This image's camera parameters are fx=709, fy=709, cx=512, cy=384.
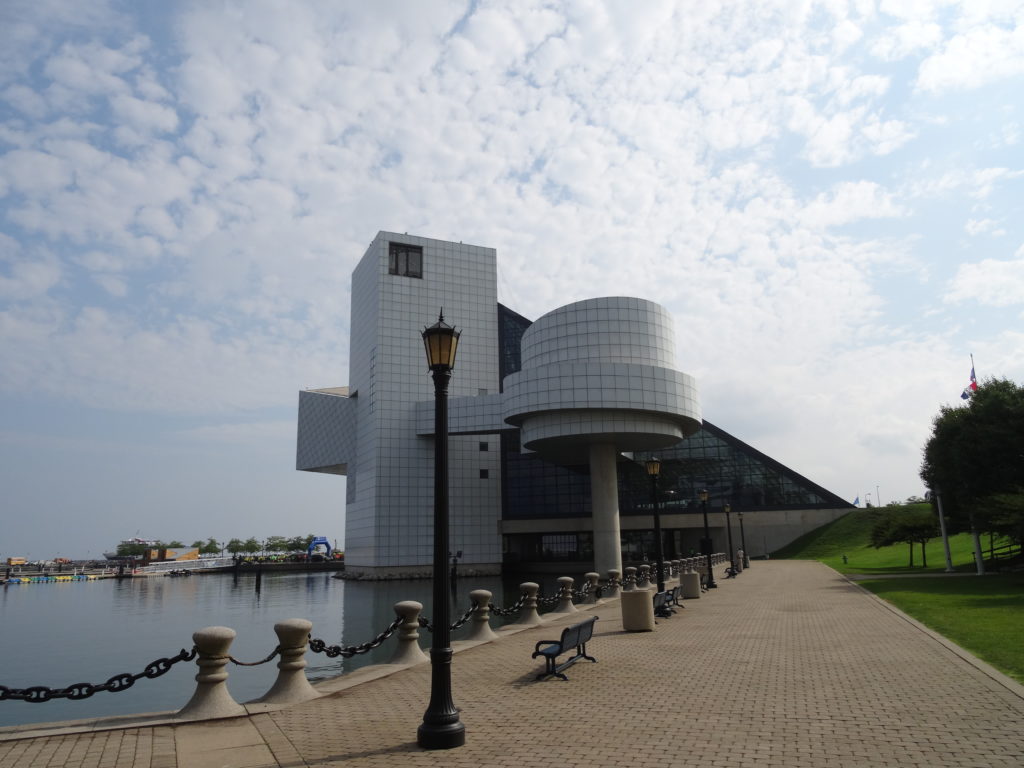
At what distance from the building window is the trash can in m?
69.2

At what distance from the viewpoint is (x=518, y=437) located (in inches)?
3634

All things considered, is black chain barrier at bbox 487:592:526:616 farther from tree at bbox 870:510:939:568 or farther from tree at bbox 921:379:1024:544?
tree at bbox 870:510:939:568

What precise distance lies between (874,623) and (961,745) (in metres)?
13.3

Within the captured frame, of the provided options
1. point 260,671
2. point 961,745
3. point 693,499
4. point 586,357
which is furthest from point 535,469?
point 961,745

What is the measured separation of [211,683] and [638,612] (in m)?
12.8

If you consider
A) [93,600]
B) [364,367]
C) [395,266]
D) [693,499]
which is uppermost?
[395,266]

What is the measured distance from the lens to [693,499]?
90438 millimetres

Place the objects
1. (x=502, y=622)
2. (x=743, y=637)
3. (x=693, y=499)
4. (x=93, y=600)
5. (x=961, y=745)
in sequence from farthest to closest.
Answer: (x=693, y=499)
(x=93, y=600)
(x=502, y=622)
(x=743, y=637)
(x=961, y=745)

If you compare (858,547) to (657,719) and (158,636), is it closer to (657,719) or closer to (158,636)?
(158,636)

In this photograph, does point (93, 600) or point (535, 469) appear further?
point (535, 469)

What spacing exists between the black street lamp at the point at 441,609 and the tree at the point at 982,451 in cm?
3535

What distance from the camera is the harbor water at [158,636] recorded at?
2059 cm

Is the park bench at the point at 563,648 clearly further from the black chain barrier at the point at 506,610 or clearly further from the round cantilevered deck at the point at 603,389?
the round cantilevered deck at the point at 603,389

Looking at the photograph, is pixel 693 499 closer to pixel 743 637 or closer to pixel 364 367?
pixel 364 367
